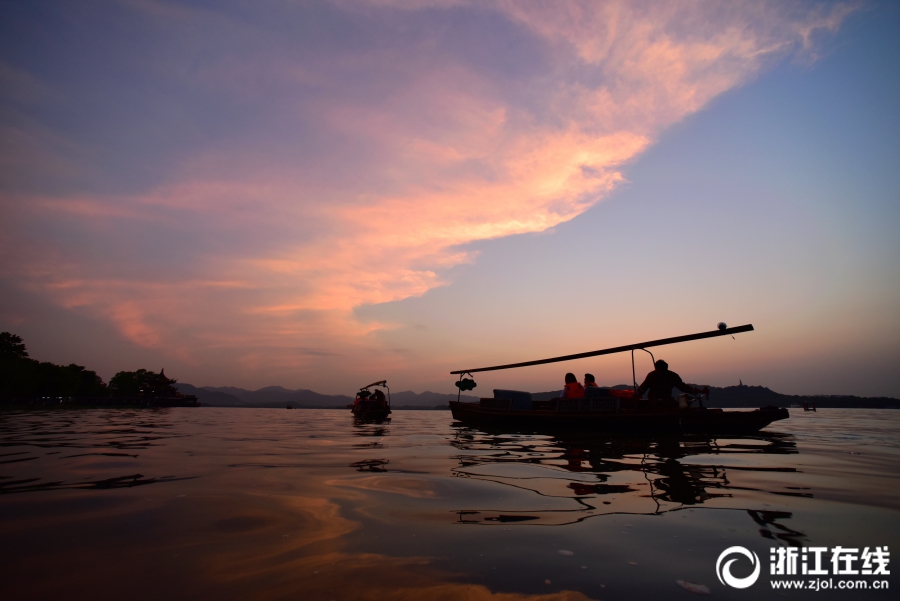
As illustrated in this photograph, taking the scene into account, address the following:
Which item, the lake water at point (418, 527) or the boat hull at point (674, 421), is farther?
the boat hull at point (674, 421)

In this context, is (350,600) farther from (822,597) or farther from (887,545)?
(887,545)

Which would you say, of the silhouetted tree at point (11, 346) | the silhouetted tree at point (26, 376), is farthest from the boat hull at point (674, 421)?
the silhouetted tree at point (11, 346)

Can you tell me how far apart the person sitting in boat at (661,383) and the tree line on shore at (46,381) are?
3538 inches

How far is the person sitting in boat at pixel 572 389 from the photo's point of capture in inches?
764

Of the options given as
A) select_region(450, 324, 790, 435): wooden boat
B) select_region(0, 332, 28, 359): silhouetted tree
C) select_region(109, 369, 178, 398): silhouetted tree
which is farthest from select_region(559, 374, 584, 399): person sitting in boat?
select_region(109, 369, 178, 398): silhouetted tree

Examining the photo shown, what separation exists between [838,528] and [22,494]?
32.6 feet

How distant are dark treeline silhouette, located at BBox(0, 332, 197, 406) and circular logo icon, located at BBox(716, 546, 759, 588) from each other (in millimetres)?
93302

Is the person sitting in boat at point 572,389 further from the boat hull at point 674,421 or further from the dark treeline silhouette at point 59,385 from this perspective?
the dark treeline silhouette at point 59,385

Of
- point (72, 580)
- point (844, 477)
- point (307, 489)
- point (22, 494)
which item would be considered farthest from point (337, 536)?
point (844, 477)

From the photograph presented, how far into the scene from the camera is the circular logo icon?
3.06m

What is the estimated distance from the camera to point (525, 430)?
20016mm

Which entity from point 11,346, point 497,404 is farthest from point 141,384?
point 497,404

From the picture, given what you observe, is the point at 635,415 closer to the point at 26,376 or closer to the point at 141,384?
the point at 26,376

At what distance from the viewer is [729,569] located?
3.25 metres
